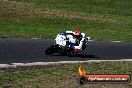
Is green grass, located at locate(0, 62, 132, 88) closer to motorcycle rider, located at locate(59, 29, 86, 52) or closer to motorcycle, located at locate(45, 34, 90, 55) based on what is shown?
motorcycle rider, located at locate(59, 29, 86, 52)

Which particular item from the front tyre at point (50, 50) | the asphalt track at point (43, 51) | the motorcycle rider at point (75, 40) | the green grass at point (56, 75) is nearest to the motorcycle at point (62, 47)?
the front tyre at point (50, 50)

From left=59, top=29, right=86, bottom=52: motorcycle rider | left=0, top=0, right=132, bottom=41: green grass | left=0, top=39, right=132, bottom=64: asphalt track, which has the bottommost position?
left=0, top=0, right=132, bottom=41: green grass

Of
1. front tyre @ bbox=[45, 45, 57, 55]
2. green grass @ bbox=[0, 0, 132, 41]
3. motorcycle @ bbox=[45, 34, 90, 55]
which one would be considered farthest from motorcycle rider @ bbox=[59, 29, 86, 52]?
green grass @ bbox=[0, 0, 132, 41]

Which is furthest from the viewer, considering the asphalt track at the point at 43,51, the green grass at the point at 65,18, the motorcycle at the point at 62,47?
the green grass at the point at 65,18

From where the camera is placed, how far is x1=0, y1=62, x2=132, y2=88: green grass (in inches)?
535

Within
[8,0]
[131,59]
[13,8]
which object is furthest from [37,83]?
[8,0]

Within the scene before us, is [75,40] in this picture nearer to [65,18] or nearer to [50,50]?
[50,50]

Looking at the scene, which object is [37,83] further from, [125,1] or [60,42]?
[125,1]

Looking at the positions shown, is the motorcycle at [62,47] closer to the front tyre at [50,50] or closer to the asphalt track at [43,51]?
the front tyre at [50,50]

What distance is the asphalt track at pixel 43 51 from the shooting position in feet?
63.9

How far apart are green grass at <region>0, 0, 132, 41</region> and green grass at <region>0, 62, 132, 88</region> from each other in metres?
11.3

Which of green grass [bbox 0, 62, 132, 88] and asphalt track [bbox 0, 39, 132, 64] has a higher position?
green grass [bbox 0, 62, 132, 88]

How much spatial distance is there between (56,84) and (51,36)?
15824 millimetres

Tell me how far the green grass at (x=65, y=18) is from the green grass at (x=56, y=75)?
37.2 feet
